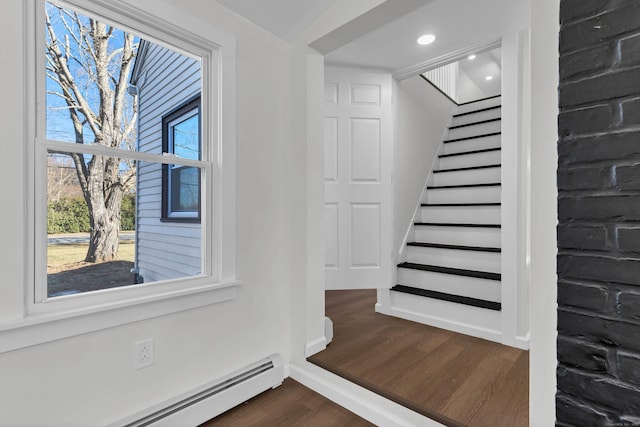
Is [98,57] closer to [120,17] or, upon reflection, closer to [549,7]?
[120,17]

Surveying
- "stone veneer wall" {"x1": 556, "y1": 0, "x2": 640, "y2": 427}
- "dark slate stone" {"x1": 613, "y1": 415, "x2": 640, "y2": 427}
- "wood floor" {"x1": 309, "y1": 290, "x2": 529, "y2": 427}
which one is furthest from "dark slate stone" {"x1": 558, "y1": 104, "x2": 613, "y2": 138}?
"wood floor" {"x1": 309, "y1": 290, "x2": 529, "y2": 427}

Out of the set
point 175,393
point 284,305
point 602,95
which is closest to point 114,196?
point 175,393

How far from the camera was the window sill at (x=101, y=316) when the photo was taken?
1178mm

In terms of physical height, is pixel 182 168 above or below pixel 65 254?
above

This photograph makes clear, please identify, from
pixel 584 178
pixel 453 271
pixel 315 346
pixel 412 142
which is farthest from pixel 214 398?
pixel 412 142

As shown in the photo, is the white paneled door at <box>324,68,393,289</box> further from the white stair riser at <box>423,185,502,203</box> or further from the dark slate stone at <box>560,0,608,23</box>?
the dark slate stone at <box>560,0,608,23</box>

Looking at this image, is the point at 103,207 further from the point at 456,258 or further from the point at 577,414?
the point at 456,258

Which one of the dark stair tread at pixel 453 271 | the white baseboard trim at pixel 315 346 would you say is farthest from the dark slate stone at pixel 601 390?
the dark stair tread at pixel 453 271

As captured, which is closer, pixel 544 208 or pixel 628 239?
pixel 628 239

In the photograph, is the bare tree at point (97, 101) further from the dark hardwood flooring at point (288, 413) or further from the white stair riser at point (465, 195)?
the white stair riser at point (465, 195)

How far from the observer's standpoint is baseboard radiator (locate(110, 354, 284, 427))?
4.82 feet

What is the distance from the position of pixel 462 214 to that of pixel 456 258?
53 centimetres

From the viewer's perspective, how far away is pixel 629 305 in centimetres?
96

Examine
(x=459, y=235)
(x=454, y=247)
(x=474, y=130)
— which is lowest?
(x=454, y=247)
